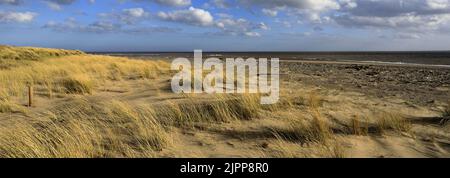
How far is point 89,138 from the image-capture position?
20.8 feet

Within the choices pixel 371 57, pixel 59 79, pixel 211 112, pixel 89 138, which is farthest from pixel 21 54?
pixel 371 57

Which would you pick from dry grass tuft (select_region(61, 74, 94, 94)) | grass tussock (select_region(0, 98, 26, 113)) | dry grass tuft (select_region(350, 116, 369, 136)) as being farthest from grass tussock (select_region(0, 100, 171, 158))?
dry grass tuft (select_region(61, 74, 94, 94))

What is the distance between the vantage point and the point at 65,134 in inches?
251

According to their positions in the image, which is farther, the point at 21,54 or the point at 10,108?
the point at 21,54

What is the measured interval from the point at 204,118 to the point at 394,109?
4.41 m

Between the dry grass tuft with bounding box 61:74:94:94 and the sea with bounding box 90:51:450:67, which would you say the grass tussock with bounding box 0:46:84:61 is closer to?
the dry grass tuft with bounding box 61:74:94:94

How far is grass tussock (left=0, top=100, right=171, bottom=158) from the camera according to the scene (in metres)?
5.71

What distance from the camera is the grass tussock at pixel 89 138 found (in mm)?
5707

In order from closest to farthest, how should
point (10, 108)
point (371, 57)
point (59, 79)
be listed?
point (10, 108)
point (59, 79)
point (371, 57)

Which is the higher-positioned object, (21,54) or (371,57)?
(21,54)

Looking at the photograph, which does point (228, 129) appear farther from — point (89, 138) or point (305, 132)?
point (89, 138)
